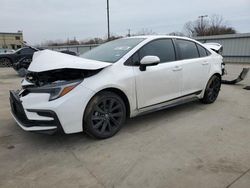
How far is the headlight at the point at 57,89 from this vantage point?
9.68 ft

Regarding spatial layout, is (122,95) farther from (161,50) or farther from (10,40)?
(10,40)

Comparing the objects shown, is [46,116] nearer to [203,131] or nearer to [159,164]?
[159,164]

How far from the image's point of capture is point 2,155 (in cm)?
302

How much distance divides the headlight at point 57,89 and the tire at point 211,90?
3203mm

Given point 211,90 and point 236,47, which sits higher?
point 236,47

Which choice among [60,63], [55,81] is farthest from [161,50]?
[55,81]

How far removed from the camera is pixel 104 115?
3373 mm

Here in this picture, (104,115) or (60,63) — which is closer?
(60,63)

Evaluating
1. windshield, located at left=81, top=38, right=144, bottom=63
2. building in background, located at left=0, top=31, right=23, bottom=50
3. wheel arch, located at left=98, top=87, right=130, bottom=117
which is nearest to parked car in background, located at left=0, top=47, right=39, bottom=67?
windshield, located at left=81, top=38, right=144, bottom=63

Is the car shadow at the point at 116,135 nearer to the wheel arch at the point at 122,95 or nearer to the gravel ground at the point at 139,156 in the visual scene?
the gravel ground at the point at 139,156

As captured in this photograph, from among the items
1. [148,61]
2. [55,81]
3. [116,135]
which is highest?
[148,61]

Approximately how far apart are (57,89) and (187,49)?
2810 millimetres

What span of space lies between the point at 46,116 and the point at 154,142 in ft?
5.03

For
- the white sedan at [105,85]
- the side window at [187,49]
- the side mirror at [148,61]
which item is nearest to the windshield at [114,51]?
the white sedan at [105,85]
